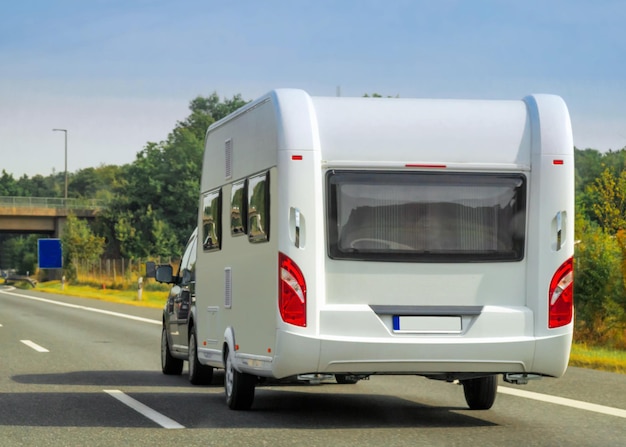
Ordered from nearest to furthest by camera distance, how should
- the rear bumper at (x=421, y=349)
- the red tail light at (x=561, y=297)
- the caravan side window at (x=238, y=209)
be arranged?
the rear bumper at (x=421, y=349) < the red tail light at (x=561, y=297) < the caravan side window at (x=238, y=209)

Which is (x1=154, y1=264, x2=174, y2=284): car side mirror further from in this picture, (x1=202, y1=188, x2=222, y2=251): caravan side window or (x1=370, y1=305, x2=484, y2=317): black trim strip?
(x1=370, y1=305, x2=484, y2=317): black trim strip

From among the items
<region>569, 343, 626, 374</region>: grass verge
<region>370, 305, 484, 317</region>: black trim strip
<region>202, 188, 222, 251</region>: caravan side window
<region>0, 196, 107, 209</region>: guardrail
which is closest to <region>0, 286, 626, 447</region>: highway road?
<region>569, 343, 626, 374</region>: grass verge

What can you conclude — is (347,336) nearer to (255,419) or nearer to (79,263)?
(255,419)

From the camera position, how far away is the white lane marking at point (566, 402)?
10734mm

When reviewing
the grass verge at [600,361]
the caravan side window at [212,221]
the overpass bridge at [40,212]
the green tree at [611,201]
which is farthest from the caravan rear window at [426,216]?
the overpass bridge at [40,212]

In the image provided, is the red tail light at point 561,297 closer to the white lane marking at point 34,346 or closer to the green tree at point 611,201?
the white lane marking at point 34,346

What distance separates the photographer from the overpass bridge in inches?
3531

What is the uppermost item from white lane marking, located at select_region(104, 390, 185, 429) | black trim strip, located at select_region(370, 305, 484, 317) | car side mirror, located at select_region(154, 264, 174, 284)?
car side mirror, located at select_region(154, 264, 174, 284)

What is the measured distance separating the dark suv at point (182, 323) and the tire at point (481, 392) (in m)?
3.28

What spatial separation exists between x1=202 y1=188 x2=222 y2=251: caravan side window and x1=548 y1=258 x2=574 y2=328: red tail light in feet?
11.1

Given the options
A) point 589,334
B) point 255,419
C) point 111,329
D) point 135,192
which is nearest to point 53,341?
point 111,329

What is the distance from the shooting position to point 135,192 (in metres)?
90.8

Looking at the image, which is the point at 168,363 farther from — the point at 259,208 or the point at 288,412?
the point at 259,208

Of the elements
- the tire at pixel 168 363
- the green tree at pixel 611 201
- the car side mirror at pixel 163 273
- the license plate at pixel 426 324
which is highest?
the green tree at pixel 611 201
